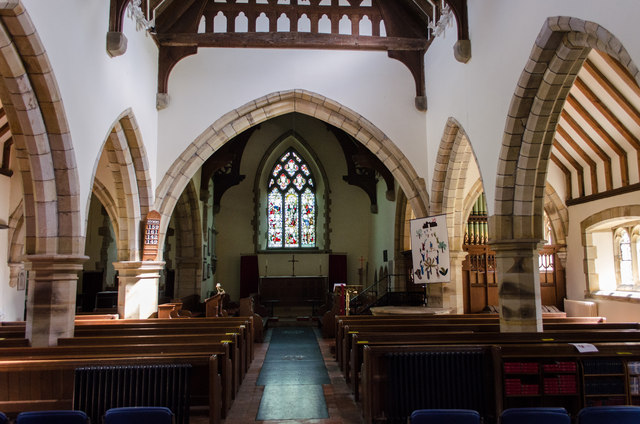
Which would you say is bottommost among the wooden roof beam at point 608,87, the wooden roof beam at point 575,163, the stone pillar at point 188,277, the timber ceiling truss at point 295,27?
the stone pillar at point 188,277

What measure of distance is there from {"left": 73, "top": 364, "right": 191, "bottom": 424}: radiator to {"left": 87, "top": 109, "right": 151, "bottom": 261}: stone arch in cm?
458

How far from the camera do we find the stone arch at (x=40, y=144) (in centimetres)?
494

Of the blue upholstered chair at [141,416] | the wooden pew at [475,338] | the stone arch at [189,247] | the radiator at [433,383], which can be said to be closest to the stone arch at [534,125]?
the wooden pew at [475,338]

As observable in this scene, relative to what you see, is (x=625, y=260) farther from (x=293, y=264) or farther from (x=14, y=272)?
(x=14, y=272)

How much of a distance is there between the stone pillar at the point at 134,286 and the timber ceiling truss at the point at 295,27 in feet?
8.69

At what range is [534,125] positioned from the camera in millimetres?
5809

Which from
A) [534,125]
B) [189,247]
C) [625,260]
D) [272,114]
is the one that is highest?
[272,114]

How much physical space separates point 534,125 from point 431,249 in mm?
2223

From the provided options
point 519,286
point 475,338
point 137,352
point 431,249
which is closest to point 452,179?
point 431,249

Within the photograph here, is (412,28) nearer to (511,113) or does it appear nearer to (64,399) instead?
(511,113)

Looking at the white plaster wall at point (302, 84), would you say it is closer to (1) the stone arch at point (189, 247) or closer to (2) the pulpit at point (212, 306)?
(2) the pulpit at point (212, 306)

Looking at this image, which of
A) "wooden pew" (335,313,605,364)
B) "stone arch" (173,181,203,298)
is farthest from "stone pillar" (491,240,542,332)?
"stone arch" (173,181,203,298)

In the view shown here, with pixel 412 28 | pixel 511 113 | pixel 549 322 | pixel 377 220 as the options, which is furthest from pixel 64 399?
pixel 377 220

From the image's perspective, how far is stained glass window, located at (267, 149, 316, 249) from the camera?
50.6 feet
